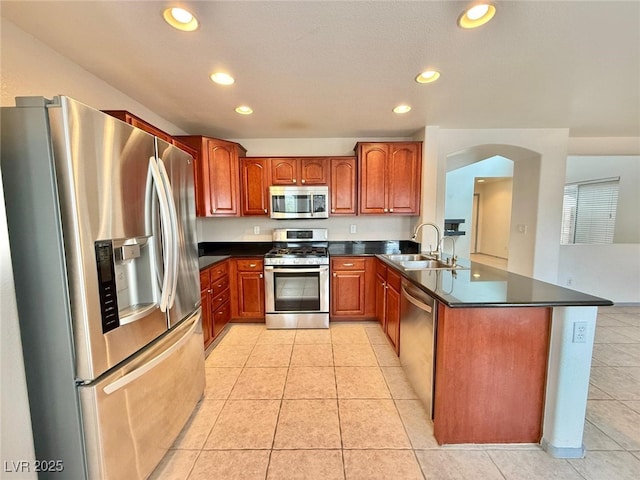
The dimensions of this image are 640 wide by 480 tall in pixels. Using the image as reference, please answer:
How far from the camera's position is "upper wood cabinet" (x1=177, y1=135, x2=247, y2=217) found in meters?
2.97

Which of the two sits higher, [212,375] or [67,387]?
[67,387]

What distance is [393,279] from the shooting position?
248cm

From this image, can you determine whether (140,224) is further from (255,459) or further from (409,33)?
(409,33)

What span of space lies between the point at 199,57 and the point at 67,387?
6.38ft

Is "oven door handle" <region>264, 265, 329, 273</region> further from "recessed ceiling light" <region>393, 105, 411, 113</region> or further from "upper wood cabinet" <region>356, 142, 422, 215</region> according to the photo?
"recessed ceiling light" <region>393, 105, 411, 113</region>

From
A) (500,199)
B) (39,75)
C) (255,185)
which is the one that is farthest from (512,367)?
(500,199)

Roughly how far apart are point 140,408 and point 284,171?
272 cm

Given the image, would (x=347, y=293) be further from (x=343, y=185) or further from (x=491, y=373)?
(x=491, y=373)

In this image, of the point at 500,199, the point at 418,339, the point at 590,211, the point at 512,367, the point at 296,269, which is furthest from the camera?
the point at 500,199

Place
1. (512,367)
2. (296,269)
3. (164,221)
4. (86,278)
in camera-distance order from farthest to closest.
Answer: (296,269) → (512,367) → (164,221) → (86,278)

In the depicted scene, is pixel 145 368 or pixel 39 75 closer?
pixel 145 368

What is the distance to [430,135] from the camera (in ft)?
10.2

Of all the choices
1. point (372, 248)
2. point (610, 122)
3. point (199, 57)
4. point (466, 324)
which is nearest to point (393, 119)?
point (372, 248)

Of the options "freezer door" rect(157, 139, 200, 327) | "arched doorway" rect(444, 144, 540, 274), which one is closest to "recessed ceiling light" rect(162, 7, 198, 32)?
"freezer door" rect(157, 139, 200, 327)
